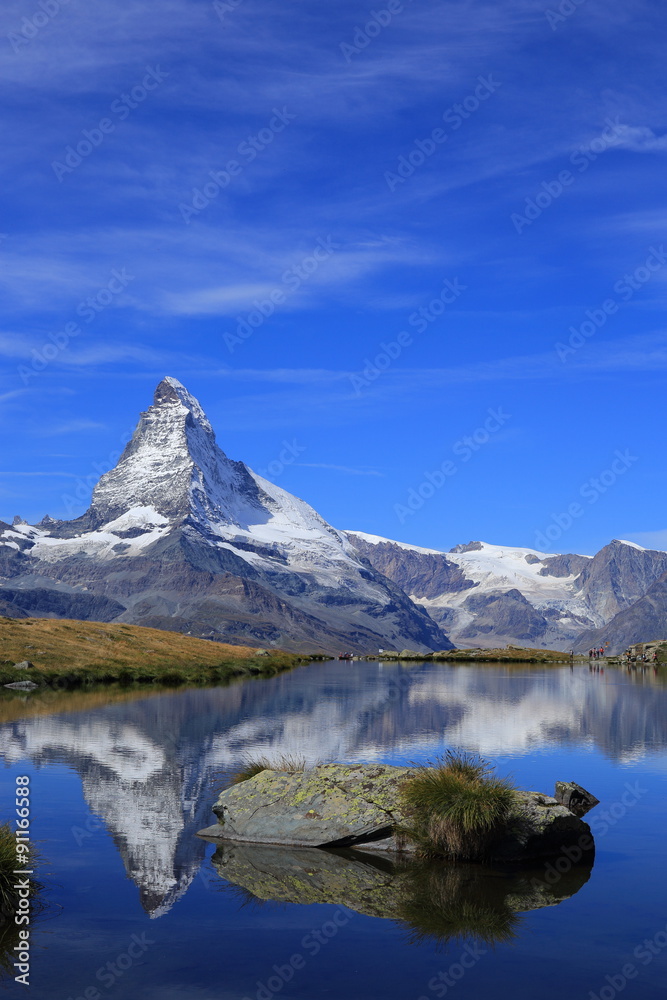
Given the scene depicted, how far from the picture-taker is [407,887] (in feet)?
63.1

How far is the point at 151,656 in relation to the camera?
95.6m

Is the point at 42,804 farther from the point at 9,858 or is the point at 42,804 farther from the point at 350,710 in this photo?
the point at 350,710

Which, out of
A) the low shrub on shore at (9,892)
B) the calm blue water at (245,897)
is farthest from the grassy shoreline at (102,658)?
the low shrub on shore at (9,892)

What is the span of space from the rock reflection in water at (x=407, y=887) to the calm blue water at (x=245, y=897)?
33 centimetres

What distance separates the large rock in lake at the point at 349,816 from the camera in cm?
2156

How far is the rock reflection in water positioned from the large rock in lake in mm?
421

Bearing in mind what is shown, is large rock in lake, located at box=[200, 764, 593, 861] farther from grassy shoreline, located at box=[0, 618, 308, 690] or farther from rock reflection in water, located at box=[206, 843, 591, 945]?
grassy shoreline, located at box=[0, 618, 308, 690]

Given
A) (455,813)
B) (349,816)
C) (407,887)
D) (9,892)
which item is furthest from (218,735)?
(9,892)

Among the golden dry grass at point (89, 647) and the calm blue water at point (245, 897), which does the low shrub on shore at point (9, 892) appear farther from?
the golden dry grass at point (89, 647)

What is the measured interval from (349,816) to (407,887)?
3.48 metres

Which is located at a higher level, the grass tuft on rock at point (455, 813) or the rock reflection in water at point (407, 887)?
the grass tuft on rock at point (455, 813)

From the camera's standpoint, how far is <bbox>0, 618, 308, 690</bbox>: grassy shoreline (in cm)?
7500

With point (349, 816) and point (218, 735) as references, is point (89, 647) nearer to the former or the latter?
→ point (218, 735)

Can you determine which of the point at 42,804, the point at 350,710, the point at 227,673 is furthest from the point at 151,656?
the point at 42,804
